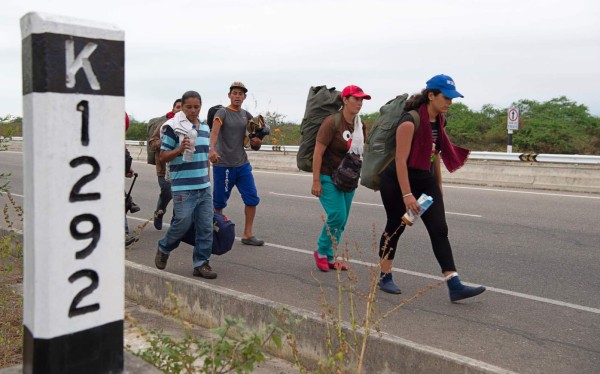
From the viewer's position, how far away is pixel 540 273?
663cm

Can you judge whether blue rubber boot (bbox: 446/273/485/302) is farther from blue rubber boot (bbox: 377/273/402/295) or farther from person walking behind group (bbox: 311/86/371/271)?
person walking behind group (bbox: 311/86/371/271)

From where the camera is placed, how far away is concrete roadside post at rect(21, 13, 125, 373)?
1.76 m

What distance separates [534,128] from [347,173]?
64.2 feet

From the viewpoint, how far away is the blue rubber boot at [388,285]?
18.8 ft

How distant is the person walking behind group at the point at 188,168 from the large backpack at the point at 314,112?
111cm

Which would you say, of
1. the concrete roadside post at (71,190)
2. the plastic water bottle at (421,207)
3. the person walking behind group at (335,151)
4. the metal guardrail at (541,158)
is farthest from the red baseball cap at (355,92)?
the metal guardrail at (541,158)

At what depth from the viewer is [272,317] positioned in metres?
4.29

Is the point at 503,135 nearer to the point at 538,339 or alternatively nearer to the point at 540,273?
the point at 540,273

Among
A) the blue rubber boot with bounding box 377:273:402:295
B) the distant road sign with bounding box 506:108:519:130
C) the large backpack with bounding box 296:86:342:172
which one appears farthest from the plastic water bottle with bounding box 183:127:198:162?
the distant road sign with bounding box 506:108:519:130

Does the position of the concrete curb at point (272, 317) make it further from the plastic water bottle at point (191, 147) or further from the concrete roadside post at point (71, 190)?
the concrete roadside post at point (71, 190)

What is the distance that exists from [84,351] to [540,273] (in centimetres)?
565

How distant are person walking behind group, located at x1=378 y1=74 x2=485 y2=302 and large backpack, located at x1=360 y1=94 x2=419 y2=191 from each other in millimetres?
75

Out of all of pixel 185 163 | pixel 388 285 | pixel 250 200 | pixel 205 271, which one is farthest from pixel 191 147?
pixel 250 200

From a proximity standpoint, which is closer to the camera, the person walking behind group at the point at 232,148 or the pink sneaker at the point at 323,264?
the pink sneaker at the point at 323,264
